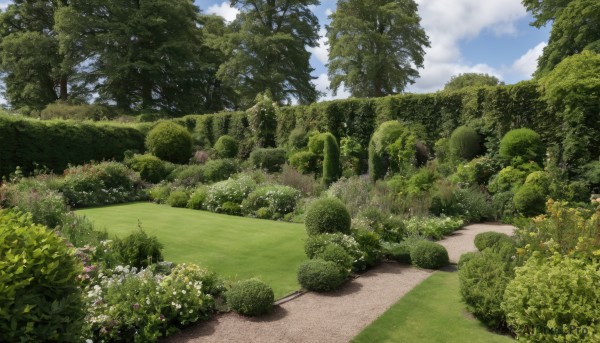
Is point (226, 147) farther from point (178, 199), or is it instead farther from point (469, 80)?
point (469, 80)

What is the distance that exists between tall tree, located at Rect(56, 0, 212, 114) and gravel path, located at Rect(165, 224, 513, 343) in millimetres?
26473

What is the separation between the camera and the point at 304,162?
675 inches

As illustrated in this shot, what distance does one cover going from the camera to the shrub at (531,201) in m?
10.9

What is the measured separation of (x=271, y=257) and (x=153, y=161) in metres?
11.0

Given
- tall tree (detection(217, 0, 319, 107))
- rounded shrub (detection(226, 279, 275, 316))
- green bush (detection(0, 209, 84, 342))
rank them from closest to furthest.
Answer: green bush (detection(0, 209, 84, 342)) → rounded shrub (detection(226, 279, 275, 316)) → tall tree (detection(217, 0, 319, 107))

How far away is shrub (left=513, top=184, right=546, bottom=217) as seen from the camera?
10.9 metres

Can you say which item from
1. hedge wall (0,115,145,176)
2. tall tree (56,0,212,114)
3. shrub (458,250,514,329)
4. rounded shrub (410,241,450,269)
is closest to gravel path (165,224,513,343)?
rounded shrub (410,241,450,269)

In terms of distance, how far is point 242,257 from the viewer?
24.8 feet

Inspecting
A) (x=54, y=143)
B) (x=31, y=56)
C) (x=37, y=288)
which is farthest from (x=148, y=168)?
(x=31, y=56)

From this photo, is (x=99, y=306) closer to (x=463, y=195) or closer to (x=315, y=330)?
(x=315, y=330)

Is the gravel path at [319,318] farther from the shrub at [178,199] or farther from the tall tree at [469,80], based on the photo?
the tall tree at [469,80]

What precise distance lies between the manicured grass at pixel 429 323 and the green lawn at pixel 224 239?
5.40 feet

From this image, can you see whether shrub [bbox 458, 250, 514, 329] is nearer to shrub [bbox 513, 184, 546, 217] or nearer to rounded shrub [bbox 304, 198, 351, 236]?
rounded shrub [bbox 304, 198, 351, 236]

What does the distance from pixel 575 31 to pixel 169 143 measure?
19.9 meters
